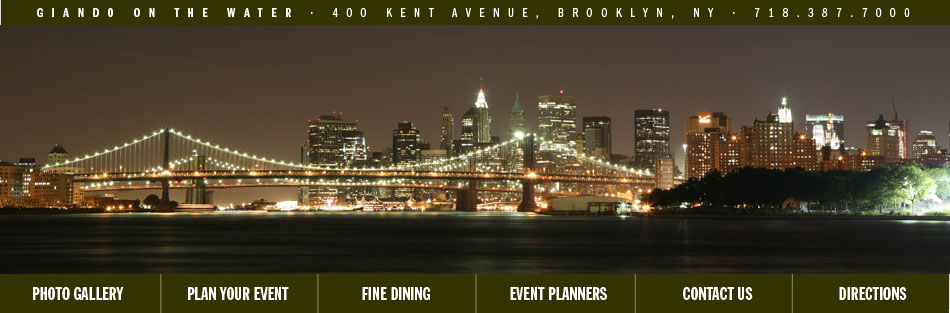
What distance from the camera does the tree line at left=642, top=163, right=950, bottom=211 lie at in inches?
4210

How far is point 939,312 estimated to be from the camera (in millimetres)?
21406

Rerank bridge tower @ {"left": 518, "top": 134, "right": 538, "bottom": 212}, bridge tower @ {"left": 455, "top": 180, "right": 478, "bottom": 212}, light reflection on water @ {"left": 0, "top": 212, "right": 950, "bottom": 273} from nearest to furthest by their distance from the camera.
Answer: light reflection on water @ {"left": 0, "top": 212, "right": 950, "bottom": 273} < bridge tower @ {"left": 518, "top": 134, "right": 538, "bottom": 212} < bridge tower @ {"left": 455, "top": 180, "right": 478, "bottom": 212}

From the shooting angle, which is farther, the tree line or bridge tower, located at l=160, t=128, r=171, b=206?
bridge tower, located at l=160, t=128, r=171, b=206

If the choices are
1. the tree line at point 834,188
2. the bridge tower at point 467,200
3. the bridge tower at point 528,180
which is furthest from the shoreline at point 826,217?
the bridge tower at point 467,200

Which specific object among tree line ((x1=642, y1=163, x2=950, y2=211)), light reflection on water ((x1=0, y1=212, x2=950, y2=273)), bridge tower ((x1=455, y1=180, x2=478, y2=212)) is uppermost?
tree line ((x1=642, y1=163, x2=950, y2=211))

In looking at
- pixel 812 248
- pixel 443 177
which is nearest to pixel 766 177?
pixel 443 177

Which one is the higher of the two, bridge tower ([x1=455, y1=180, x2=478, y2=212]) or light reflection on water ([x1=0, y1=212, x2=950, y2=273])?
light reflection on water ([x1=0, y1=212, x2=950, y2=273])

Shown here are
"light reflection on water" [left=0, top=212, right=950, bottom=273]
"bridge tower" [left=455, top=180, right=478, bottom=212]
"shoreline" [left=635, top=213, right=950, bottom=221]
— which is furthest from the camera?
"bridge tower" [left=455, top=180, right=478, bottom=212]

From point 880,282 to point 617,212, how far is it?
124257 millimetres

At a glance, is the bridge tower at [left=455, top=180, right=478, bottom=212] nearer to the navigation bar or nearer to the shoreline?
the shoreline

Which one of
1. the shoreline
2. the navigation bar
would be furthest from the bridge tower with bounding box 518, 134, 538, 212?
the navigation bar

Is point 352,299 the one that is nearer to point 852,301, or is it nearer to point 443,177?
point 852,301

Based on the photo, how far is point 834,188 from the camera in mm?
108438

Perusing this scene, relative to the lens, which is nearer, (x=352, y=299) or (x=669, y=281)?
(x=352, y=299)
